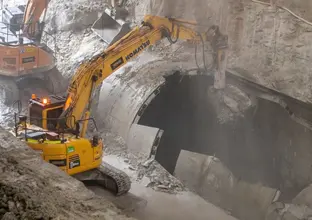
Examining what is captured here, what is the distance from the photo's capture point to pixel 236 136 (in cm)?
1008

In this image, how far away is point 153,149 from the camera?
29.8ft

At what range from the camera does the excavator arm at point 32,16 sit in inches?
501

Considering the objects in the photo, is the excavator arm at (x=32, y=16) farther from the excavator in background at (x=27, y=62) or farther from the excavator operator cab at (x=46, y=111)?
the excavator operator cab at (x=46, y=111)

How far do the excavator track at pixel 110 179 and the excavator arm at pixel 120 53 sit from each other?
33.2 inches

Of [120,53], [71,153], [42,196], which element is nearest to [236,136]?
[120,53]

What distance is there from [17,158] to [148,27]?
4.93 m

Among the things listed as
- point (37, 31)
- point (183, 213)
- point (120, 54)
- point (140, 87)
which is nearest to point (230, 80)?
point (140, 87)

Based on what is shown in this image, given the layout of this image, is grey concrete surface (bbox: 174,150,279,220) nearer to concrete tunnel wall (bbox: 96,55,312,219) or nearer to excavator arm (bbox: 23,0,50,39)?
concrete tunnel wall (bbox: 96,55,312,219)

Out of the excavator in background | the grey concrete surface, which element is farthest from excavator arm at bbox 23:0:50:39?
the grey concrete surface

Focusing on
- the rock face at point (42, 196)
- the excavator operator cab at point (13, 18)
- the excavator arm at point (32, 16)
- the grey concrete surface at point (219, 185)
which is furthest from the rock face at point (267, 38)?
the rock face at point (42, 196)

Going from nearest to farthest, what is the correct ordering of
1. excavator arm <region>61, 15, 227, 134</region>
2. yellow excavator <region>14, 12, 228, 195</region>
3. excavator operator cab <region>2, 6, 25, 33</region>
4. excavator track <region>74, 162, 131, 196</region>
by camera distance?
1. yellow excavator <region>14, 12, 228, 195</region>
2. excavator track <region>74, 162, 131, 196</region>
3. excavator arm <region>61, 15, 227, 134</region>
4. excavator operator cab <region>2, 6, 25, 33</region>

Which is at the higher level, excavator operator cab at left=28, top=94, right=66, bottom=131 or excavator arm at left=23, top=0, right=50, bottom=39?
excavator arm at left=23, top=0, right=50, bottom=39

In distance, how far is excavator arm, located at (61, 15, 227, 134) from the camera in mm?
8016

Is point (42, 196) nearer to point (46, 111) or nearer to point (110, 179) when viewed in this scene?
point (110, 179)
